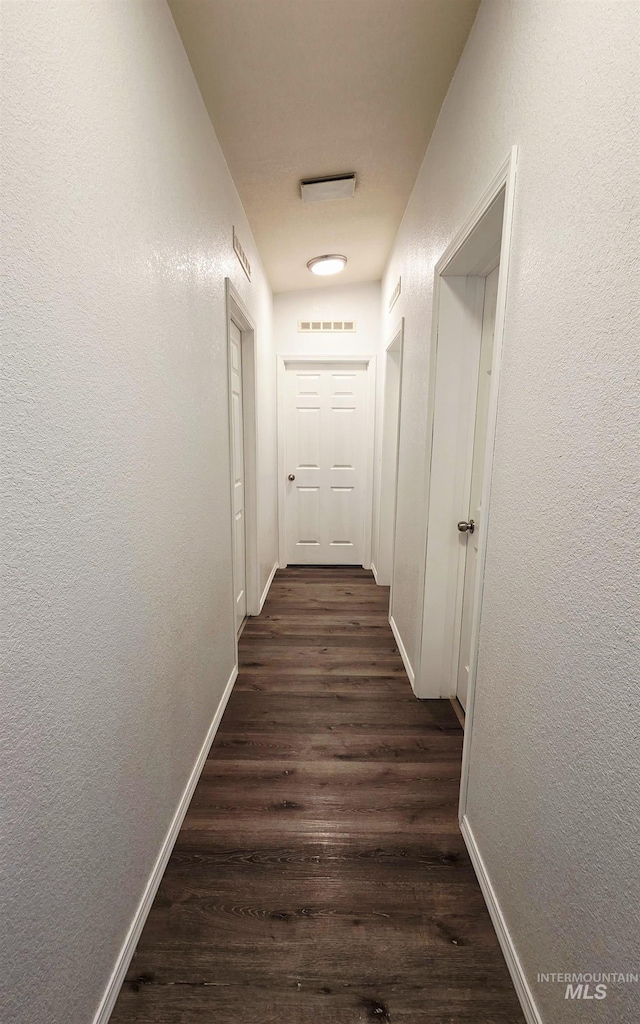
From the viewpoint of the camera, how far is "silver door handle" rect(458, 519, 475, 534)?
1.87 m

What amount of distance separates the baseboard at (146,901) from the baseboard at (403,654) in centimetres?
106

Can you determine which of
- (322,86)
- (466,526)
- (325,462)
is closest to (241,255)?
(322,86)

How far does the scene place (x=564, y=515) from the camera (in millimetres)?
826

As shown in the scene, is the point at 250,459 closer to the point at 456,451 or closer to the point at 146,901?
the point at 456,451

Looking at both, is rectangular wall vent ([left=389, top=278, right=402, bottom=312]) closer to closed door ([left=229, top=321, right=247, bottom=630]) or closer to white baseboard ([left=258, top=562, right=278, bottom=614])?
closed door ([left=229, top=321, right=247, bottom=630])

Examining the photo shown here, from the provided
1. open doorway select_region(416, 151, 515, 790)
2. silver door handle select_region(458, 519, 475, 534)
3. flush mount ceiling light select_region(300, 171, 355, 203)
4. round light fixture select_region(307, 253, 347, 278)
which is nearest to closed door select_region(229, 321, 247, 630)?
flush mount ceiling light select_region(300, 171, 355, 203)

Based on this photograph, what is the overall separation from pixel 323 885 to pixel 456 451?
1650mm

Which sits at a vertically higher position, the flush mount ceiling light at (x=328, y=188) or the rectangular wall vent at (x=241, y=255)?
the flush mount ceiling light at (x=328, y=188)

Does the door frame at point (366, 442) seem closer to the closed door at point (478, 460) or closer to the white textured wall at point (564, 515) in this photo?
the closed door at point (478, 460)

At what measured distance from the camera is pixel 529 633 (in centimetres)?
97

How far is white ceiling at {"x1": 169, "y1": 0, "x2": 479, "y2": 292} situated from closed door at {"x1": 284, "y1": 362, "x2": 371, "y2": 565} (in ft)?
5.08

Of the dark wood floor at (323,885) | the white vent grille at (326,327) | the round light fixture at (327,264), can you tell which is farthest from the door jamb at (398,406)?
the dark wood floor at (323,885)

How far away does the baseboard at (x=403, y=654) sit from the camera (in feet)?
7.31

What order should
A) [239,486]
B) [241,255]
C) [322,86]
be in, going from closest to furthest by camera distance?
[322,86], [241,255], [239,486]
